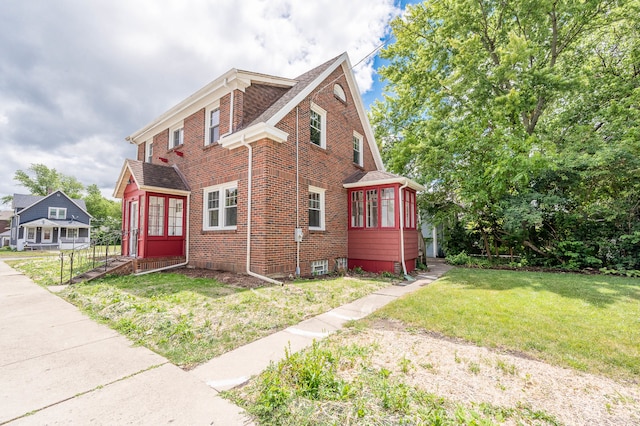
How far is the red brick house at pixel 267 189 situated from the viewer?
830 cm

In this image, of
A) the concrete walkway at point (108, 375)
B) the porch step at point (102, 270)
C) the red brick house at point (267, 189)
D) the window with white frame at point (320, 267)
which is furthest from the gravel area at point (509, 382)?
the porch step at point (102, 270)

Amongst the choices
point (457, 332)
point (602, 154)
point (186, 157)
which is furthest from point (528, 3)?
point (186, 157)

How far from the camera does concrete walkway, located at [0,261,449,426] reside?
7.92ft

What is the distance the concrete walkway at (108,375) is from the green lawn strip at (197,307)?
232 mm

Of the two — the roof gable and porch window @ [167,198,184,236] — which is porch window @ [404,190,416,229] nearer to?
the roof gable

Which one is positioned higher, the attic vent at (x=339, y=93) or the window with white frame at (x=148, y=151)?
the attic vent at (x=339, y=93)

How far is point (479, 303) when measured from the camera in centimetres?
584

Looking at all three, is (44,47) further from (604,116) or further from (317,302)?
(604,116)

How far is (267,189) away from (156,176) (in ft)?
17.2

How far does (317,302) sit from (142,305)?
360cm

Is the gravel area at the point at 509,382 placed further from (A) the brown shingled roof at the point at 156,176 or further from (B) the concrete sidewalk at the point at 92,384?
(A) the brown shingled roof at the point at 156,176

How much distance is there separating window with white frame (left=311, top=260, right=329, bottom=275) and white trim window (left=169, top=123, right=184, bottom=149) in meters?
7.74

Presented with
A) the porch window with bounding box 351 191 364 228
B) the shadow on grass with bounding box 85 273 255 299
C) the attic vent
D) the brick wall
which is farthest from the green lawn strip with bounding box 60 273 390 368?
the attic vent

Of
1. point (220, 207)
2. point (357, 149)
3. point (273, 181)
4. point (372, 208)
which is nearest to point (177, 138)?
point (220, 207)
